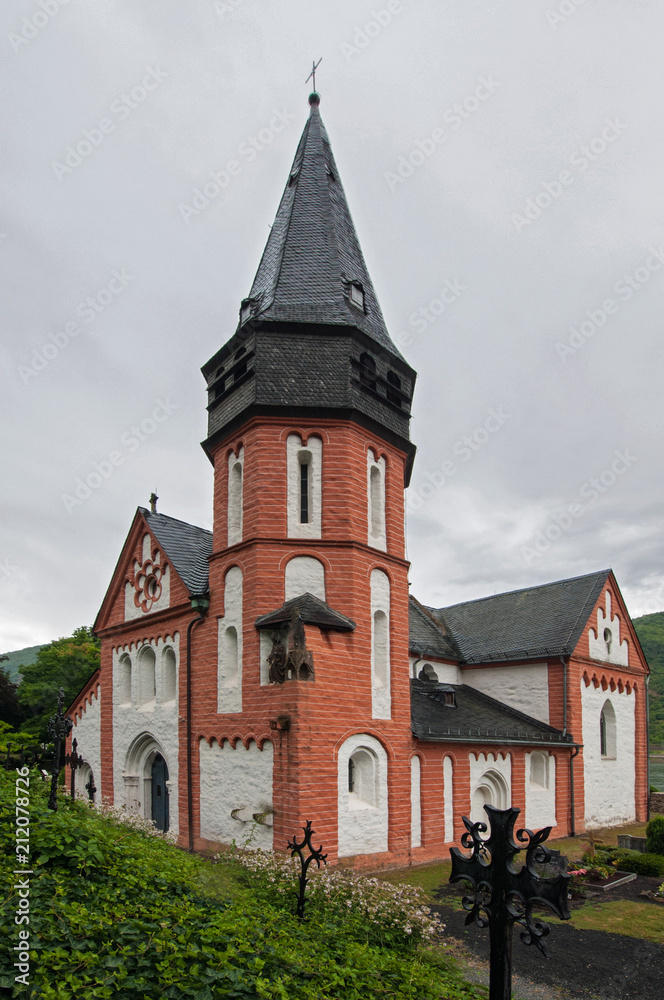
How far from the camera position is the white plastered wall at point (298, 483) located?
15.5 metres

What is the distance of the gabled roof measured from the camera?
17578 millimetres

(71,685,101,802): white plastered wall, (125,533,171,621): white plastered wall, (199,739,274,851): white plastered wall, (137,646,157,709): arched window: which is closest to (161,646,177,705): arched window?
(137,646,157,709): arched window

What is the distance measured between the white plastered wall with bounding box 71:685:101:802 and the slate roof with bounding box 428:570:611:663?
539 inches

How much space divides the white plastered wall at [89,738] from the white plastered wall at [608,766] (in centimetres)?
1645

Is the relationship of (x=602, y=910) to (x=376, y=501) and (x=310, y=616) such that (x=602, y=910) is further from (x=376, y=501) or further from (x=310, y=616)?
(x=376, y=501)

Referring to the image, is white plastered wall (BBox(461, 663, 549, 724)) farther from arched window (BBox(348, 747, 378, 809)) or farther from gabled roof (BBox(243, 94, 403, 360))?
gabled roof (BBox(243, 94, 403, 360))

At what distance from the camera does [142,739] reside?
1922 centimetres

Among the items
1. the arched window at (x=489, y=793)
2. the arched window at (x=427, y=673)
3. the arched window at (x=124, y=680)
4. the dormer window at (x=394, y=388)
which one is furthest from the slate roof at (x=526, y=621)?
→ the arched window at (x=124, y=680)

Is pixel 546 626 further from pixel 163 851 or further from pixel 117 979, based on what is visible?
pixel 117 979

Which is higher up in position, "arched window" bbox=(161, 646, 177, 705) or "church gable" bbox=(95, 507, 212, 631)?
"church gable" bbox=(95, 507, 212, 631)

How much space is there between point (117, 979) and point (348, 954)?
110 inches

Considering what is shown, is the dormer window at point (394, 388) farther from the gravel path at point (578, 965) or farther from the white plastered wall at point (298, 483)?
the gravel path at point (578, 965)

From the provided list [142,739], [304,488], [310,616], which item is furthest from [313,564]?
[142,739]

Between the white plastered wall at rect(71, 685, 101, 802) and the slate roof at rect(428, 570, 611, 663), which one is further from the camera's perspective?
the slate roof at rect(428, 570, 611, 663)
